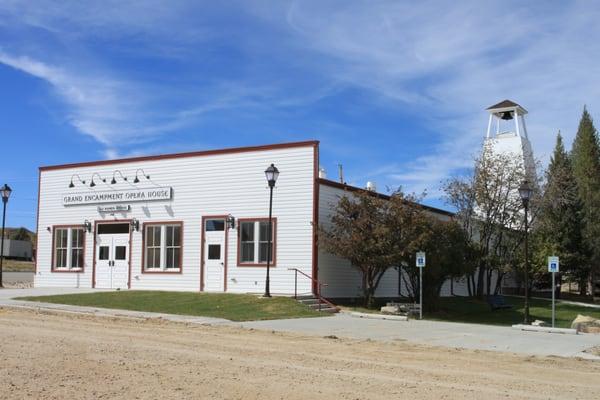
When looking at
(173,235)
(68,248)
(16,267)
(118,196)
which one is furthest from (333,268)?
(16,267)

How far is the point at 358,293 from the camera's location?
1077 inches

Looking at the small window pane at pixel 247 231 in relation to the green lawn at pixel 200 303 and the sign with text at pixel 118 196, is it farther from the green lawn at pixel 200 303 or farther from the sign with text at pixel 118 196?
the sign with text at pixel 118 196

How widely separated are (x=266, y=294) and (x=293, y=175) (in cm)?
491

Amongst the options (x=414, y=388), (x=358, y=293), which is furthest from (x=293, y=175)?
(x=414, y=388)

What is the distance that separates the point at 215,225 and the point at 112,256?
5.75 m

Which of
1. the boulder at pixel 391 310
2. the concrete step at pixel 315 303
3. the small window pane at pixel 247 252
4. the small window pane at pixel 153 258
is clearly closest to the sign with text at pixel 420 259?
the boulder at pixel 391 310

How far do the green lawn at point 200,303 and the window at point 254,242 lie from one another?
6.46ft

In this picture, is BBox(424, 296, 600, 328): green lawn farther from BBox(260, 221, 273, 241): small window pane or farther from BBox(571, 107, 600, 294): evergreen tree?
BBox(571, 107, 600, 294): evergreen tree

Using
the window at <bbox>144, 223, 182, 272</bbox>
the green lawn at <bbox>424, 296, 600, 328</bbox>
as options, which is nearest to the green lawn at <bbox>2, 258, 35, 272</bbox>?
the window at <bbox>144, 223, 182, 272</bbox>

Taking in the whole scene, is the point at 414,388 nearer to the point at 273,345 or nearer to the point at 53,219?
the point at 273,345

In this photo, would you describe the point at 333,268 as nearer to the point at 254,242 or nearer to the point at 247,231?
the point at 254,242

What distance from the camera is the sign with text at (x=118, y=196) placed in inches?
1128

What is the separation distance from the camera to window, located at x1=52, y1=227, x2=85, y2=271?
30.9 meters

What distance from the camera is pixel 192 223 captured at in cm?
2773
